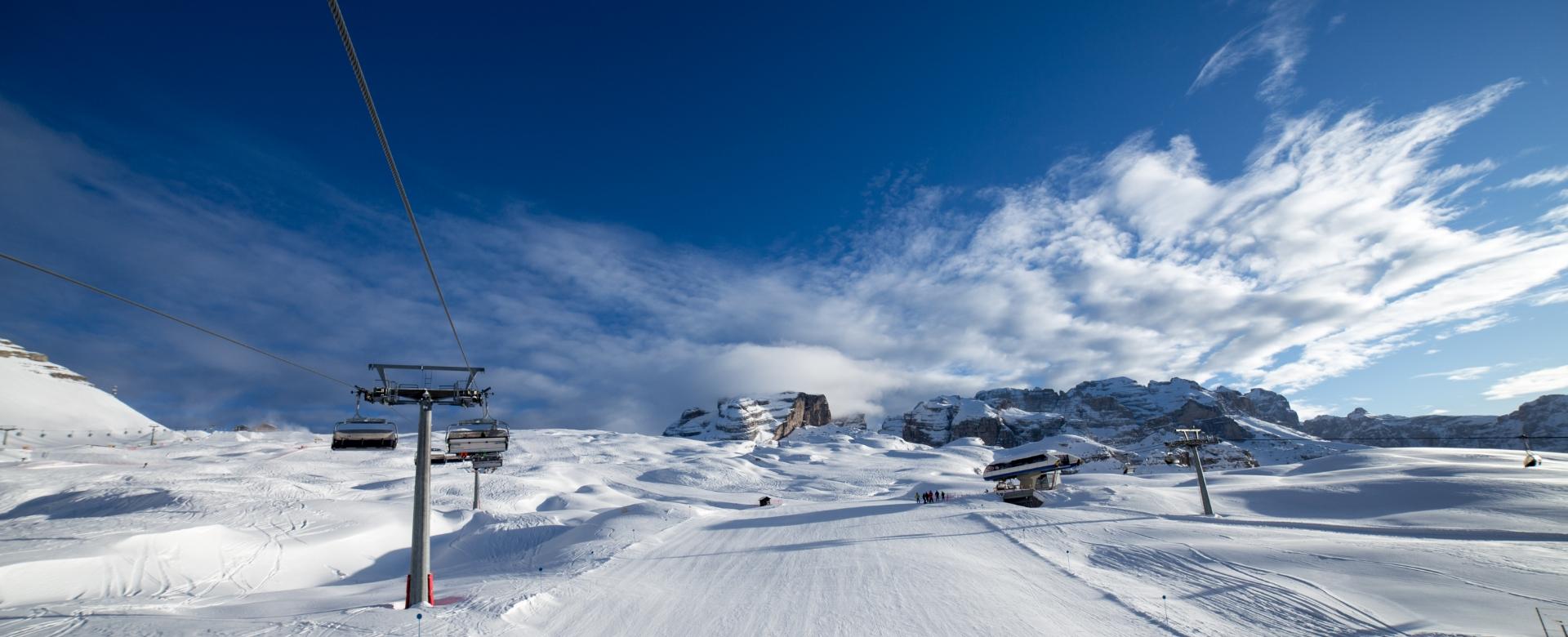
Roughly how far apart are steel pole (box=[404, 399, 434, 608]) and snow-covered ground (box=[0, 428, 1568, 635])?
2.78 feet

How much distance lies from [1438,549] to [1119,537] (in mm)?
8803

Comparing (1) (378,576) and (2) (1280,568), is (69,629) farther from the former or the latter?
(2) (1280,568)

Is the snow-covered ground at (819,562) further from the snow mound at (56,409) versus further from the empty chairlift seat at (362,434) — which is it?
the snow mound at (56,409)

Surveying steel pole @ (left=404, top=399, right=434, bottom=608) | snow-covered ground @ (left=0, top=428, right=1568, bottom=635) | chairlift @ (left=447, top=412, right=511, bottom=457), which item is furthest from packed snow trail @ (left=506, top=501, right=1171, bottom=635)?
chairlift @ (left=447, top=412, right=511, bottom=457)

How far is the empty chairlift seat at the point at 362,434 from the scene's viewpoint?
18109 mm

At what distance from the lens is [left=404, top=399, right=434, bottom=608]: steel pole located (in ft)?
50.3

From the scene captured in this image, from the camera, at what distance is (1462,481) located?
35594mm

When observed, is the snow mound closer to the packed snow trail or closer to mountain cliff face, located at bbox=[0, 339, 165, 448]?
mountain cliff face, located at bbox=[0, 339, 165, 448]

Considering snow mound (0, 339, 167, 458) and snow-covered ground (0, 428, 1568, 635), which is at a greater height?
snow mound (0, 339, 167, 458)

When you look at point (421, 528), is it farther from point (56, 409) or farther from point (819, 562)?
point (56, 409)

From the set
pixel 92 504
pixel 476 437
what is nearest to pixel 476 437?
pixel 476 437

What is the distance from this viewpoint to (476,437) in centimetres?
2194

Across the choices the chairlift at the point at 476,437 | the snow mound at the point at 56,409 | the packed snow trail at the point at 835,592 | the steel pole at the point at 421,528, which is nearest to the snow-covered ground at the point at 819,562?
the packed snow trail at the point at 835,592

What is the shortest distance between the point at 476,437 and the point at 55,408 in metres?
171
